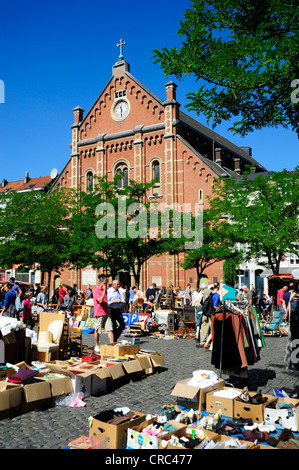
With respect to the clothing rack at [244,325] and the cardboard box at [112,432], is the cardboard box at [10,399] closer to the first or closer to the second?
the cardboard box at [112,432]

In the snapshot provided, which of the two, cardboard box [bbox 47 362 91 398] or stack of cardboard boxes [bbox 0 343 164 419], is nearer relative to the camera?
stack of cardboard boxes [bbox 0 343 164 419]

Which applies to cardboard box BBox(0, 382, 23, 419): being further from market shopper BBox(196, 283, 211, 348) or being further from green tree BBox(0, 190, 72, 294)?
green tree BBox(0, 190, 72, 294)

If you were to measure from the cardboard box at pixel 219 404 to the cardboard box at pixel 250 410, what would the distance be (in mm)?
69

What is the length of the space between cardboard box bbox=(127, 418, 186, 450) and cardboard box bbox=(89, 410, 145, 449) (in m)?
0.10

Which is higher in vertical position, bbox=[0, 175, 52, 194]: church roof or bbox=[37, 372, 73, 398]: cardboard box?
bbox=[0, 175, 52, 194]: church roof

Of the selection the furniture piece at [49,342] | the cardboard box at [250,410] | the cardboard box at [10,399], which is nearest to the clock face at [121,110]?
the furniture piece at [49,342]

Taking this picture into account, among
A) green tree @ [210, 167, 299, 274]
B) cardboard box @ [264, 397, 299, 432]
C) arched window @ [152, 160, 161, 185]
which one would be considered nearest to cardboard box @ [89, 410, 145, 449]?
cardboard box @ [264, 397, 299, 432]

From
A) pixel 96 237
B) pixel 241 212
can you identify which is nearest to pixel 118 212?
pixel 96 237

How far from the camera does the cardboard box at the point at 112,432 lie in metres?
4.22

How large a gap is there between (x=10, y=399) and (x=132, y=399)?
1.93 metres

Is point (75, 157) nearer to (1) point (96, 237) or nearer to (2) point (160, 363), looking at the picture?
(1) point (96, 237)

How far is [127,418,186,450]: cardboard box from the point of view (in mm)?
3910

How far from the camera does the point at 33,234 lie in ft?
90.2

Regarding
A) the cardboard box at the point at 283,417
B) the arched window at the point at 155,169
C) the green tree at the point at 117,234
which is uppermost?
the arched window at the point at 155,169
